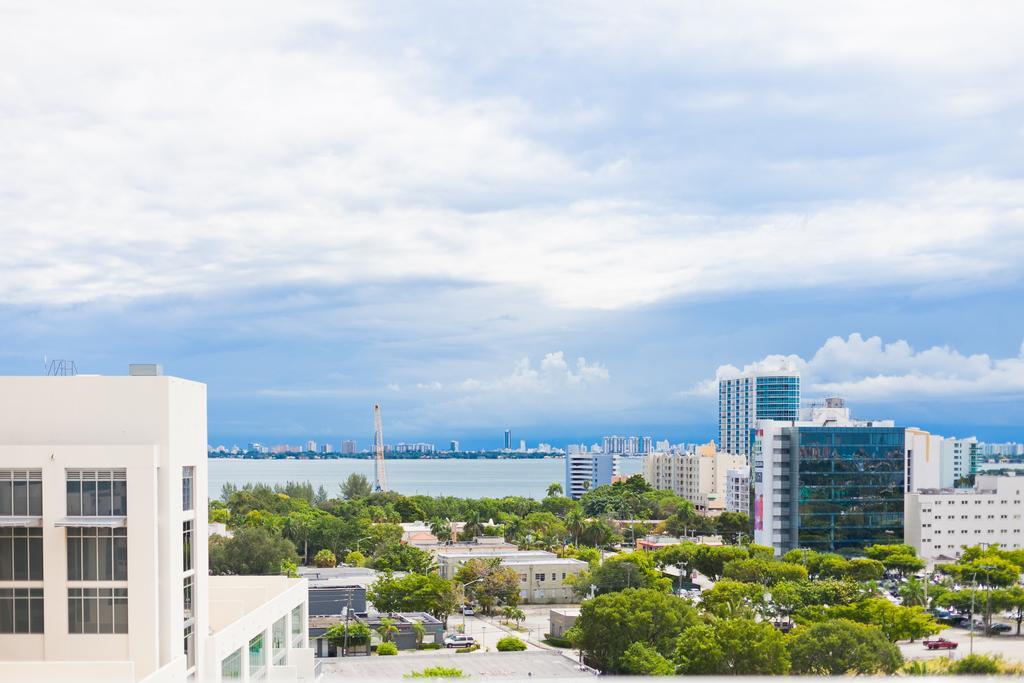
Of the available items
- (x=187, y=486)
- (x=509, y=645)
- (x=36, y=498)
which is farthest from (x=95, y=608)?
(x=509, y=645)

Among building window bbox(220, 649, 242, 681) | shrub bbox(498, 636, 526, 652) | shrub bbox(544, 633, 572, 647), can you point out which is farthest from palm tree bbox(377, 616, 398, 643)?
building window bbox(220, 649, 242, 681)

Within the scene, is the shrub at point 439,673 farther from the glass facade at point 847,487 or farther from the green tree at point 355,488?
the green tree at point 355,488

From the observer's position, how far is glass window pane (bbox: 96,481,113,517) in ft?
16.4

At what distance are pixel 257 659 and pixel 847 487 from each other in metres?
20.4

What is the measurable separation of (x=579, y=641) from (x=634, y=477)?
29.3 meters

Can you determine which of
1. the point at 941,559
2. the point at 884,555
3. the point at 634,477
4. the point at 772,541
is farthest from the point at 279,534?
the point at 634,477

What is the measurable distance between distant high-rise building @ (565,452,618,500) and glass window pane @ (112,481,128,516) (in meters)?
51.3

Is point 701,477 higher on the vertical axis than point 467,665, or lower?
lower

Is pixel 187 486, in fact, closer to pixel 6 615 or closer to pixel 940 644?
pixel 6 615

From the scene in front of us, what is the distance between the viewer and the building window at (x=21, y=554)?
196 inches

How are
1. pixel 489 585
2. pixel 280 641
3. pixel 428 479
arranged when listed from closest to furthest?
pixel 280 641 < pixel 489 585 < pixel 428 479

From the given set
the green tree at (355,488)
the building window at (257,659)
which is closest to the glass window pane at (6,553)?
the building window at (257,659)

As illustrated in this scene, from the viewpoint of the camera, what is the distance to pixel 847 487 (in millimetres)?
24500

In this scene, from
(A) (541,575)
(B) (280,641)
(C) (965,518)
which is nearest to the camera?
(B) (280,641)
